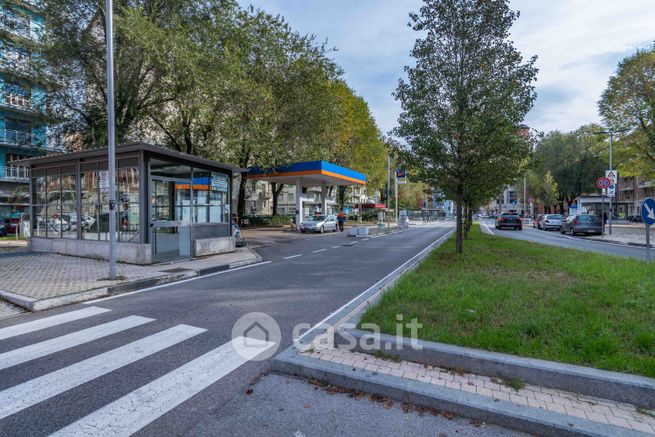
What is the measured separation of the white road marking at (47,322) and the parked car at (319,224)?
2121 centimetres

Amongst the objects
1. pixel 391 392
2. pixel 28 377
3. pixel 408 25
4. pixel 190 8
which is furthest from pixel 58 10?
pixel 391 392

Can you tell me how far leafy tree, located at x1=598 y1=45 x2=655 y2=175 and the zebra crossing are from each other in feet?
102

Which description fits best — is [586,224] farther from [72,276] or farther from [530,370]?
[72,276]

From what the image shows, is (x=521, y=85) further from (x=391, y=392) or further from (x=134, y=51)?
(x=134, y=51)

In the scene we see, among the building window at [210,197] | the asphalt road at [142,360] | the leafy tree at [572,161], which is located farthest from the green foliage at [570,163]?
the asphalt road at [142,360]

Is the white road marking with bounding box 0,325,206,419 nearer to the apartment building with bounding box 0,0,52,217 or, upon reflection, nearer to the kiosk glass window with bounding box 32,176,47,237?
the kiosk glass window with bounding box 32,176,47,237

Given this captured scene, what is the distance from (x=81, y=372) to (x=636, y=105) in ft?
117

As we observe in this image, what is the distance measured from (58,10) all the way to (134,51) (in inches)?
133

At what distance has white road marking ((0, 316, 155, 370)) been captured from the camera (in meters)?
4.07

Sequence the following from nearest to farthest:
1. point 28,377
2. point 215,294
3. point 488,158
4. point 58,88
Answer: point 28,377
point 215,294
point 488,158
point 58,88

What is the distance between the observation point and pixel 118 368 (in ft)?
12.5

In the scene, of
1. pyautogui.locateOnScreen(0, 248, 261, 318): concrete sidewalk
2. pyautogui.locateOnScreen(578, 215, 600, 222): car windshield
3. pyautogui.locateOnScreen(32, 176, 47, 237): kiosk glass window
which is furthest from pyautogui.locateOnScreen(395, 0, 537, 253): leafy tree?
pyautogui.locateOnScreen(578, 215, 600, 222): car windshield

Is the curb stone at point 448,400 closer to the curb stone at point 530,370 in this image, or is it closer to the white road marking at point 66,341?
the curb stone at point 530,370

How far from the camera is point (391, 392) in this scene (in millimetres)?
3127
